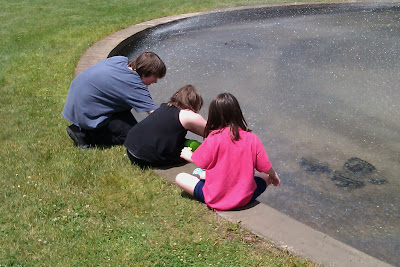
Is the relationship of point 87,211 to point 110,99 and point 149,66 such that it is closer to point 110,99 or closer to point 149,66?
point 110,99

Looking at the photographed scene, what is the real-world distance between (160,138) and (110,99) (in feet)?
2.82

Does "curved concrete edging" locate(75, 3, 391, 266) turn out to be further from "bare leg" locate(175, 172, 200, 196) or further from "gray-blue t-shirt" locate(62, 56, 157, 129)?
"gray-blue t-shirt" locate(62, 56, 157, 129)

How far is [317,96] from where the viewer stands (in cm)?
735

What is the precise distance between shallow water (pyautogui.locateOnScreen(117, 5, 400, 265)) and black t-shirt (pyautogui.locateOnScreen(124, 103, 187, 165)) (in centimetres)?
96

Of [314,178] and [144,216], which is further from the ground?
[144,216]

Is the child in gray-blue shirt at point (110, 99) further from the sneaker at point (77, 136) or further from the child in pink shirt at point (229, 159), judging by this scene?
the child in pink shirt at point (229, 159)

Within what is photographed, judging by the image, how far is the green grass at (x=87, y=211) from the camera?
3.54m

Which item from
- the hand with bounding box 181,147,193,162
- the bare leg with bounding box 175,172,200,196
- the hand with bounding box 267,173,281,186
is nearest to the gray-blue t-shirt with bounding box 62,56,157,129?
the hand with bounding box 181,147,193,162

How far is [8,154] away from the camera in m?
5.04

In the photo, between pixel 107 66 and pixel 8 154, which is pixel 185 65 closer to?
pixel 107 66

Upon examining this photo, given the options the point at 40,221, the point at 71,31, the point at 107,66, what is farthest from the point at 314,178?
the point at 71,31

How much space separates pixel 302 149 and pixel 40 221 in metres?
3.03

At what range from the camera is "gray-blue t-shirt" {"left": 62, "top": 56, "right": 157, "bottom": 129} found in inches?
205

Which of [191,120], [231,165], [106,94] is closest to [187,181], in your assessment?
[231,165]
